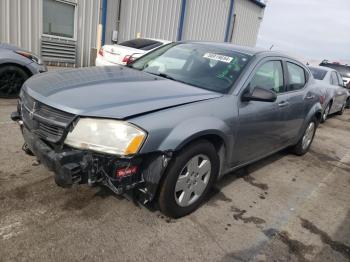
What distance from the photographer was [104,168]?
2506 millimetres

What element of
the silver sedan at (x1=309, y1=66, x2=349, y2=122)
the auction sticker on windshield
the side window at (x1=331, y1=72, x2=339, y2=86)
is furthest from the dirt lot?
the side window at (x1=331, y1=72, x2=339, y2=86)

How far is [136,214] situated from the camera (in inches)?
121

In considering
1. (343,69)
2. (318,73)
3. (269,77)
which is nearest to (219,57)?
(269,77)

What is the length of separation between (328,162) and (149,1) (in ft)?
33.1

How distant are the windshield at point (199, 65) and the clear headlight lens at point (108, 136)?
119 centimetres

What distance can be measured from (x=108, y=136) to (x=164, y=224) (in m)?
1.01

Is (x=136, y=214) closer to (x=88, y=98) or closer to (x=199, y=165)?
(x=199, y=165)

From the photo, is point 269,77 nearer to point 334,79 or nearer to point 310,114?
point 310,114

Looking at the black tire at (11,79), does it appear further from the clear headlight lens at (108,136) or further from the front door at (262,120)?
the front door at (262,120)

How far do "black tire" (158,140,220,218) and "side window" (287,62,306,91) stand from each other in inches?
76.2

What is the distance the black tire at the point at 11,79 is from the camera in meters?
6.09

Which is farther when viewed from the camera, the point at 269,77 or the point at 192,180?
the point at 269,77

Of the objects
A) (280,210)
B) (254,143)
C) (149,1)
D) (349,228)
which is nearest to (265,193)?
(280,210)

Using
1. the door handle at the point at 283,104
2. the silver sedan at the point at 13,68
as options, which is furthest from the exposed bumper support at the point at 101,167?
the silver sedan at the point at 13,68
